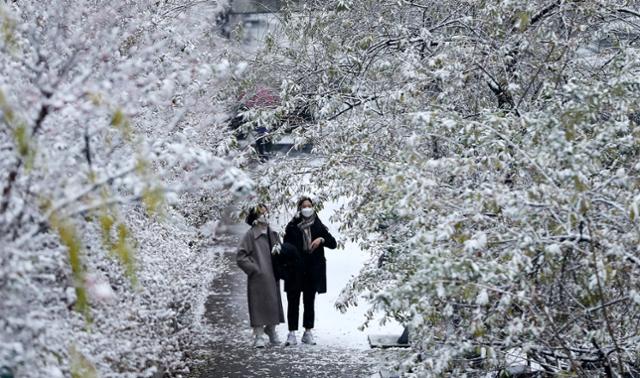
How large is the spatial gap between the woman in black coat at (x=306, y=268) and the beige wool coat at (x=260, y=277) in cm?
16

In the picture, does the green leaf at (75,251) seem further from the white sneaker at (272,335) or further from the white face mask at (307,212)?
the white sneaker at (272,335)

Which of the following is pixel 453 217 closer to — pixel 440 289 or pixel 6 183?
pixel 440 289

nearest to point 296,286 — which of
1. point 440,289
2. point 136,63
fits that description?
point 440,289

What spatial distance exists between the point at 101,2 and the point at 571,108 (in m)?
6.24

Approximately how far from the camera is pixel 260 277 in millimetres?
10781

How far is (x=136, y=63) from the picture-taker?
469 centimetres

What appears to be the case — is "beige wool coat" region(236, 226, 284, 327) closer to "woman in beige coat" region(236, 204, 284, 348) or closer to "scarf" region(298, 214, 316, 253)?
"woman in beige coat" region(236, 204, 284, 348)

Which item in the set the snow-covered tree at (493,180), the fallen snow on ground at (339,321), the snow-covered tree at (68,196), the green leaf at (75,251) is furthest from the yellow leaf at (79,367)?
the fallen snow on ground at (339,321)

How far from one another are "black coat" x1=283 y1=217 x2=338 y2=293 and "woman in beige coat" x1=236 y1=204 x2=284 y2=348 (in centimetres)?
18

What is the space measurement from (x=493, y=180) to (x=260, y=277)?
4.71m

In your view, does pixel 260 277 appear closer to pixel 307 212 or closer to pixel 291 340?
pixel 291 340

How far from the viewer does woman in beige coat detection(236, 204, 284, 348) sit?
10680 millimetres

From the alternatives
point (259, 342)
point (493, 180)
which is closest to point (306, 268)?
point (259, 342)

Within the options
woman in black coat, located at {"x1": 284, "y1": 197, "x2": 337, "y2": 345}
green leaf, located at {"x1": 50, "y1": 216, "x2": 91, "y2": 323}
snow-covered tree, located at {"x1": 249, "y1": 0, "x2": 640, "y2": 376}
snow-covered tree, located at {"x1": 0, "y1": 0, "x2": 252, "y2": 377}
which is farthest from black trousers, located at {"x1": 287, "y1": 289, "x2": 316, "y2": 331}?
green leaf, located at {"x1": 50, "y1": 216, "x2": 91, "y2": 323}
